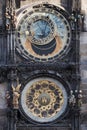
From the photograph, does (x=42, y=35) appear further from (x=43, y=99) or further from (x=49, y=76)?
(x=43, y=99)

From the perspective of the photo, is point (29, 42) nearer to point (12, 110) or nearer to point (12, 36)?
point (12, 36)

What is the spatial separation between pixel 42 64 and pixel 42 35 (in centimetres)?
69

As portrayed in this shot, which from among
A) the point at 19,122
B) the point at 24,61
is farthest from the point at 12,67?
the point at 19,122

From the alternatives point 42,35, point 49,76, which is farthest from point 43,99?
point 42,35

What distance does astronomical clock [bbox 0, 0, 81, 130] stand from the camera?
14.8 metres

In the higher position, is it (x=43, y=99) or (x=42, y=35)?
(x=42, y=35)

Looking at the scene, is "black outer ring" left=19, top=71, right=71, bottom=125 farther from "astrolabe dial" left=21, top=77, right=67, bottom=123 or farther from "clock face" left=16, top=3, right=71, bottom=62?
"clock face" left=16, top=3, right=71, bottom=62

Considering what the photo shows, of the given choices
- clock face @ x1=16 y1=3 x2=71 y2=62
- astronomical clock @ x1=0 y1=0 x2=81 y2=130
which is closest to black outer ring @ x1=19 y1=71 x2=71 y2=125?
astronomical clock @ x1=0 y1=0 x2=81 y2=130

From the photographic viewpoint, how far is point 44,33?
15.1 m

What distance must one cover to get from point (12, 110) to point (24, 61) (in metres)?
1.18

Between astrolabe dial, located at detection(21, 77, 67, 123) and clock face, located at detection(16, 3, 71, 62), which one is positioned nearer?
astrolabe dial, located at detection(21, 77, 67, 123)

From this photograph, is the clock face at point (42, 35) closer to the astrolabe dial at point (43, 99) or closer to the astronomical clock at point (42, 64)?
the astronomical clock at point (42, 64)

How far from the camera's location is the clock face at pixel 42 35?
15062mm

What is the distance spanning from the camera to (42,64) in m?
14.9
